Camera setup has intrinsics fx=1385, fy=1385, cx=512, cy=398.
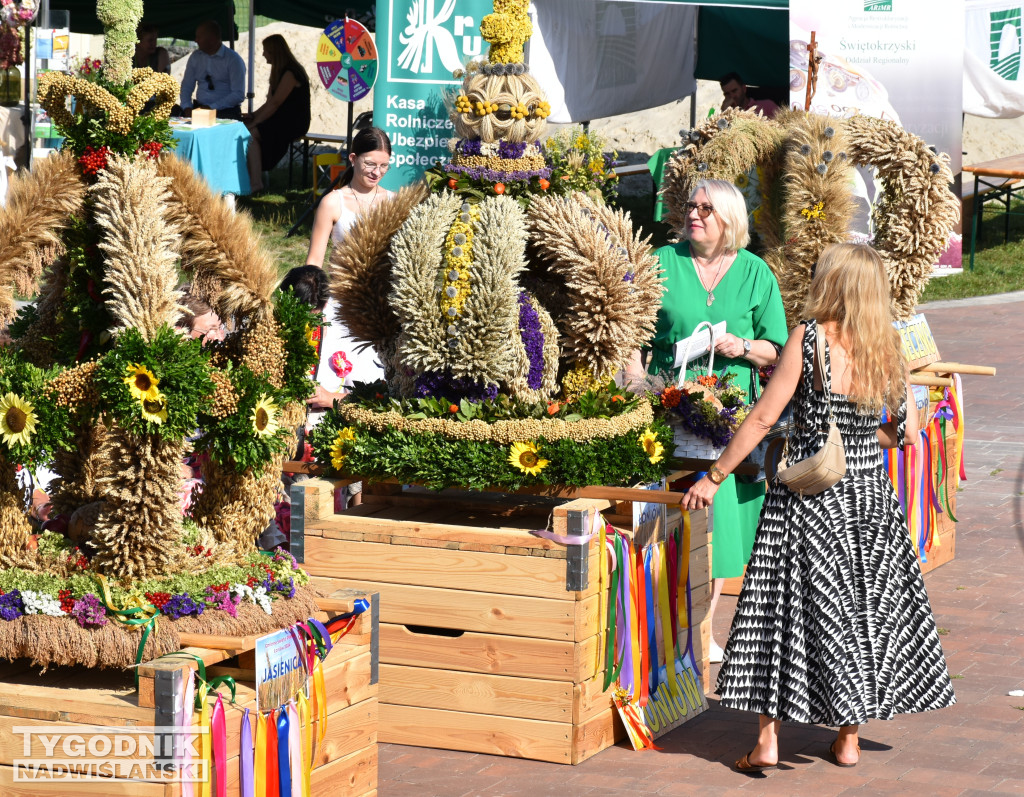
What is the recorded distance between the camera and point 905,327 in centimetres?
656

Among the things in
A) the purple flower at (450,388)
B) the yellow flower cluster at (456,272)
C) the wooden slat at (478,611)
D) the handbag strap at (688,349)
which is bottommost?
the wooden slat at (478,611)

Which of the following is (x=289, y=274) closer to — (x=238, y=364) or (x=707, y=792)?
(x=238, y=364)

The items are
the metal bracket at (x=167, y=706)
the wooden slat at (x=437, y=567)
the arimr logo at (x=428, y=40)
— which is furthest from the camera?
the arimr logo at (x=428, y=40)

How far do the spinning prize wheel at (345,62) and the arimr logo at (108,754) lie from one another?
1015cm

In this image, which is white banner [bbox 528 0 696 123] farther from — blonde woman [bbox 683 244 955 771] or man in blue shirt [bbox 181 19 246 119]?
blonde woman [bbox 683 244 955 771]

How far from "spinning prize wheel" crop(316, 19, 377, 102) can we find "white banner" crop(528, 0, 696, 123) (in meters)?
1.68

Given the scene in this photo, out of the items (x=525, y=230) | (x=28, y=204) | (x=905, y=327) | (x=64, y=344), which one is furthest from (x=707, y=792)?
(x=905, y=327)

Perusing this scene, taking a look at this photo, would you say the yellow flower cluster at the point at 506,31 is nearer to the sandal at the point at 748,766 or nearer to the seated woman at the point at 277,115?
the sandal at the point at 748,766

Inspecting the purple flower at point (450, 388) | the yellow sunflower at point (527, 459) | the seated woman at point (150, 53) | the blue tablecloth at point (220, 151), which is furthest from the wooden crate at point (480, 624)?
the seated woman at point (150, 53)

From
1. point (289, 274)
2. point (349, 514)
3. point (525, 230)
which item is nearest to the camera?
point (525, 230)

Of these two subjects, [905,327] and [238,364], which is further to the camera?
[905,327]

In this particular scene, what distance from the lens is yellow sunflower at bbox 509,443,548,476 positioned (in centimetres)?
430

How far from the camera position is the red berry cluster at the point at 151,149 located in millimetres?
3457

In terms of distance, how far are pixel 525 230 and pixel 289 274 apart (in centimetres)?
145
